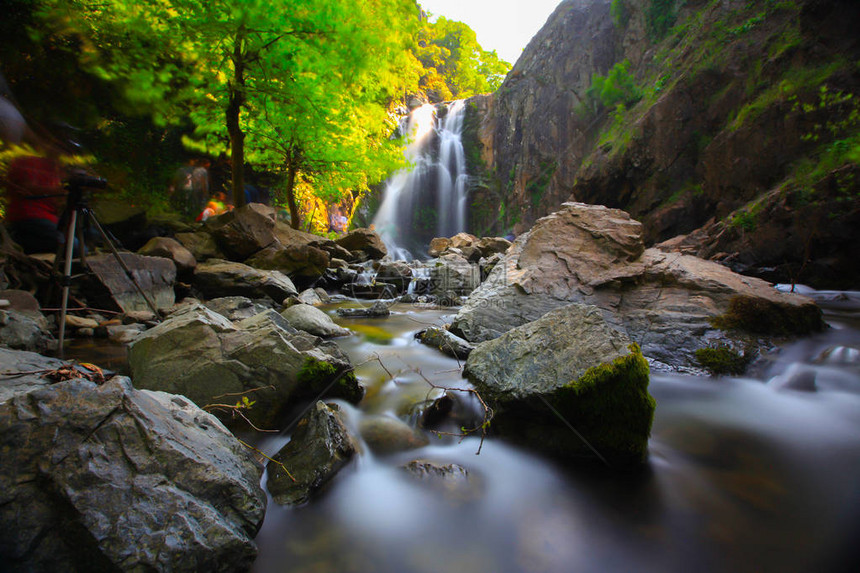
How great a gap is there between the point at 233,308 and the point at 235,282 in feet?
5.98

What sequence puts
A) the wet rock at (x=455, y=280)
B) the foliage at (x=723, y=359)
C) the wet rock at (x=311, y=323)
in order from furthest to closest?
1. the wet rock at (x=455, y=280)
2. the wet rock at (x=311, y=323)
3. the foliage at (x=723, y=359)

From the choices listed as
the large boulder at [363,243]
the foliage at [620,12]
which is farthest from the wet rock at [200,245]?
the foliage at [620,12]

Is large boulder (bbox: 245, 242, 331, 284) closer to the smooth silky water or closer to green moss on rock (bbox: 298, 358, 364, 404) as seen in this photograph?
green moss on rock (bbox: 298, 358, 364, 404)

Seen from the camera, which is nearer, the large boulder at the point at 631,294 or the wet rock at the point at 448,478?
the wet rock at the point at 448,478

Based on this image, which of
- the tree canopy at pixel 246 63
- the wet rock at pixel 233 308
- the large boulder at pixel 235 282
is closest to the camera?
the wet rock at pixel 233 308

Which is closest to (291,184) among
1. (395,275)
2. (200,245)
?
(200,245)

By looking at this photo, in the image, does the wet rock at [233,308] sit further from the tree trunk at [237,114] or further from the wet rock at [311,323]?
the tree trunk at [237,114]

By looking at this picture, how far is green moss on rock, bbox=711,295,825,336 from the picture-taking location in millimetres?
3805

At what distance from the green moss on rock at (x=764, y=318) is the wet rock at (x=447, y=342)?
2.80 meters

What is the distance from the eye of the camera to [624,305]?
14.9 ft

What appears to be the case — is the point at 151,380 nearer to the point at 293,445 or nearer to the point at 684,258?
the point at 293,445

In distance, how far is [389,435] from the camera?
2.48m

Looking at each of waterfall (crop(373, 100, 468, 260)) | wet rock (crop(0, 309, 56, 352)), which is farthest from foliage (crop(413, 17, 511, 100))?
wet rock (crop(0, 309, 56, 352))

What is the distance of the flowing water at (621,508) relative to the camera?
1.58 m
